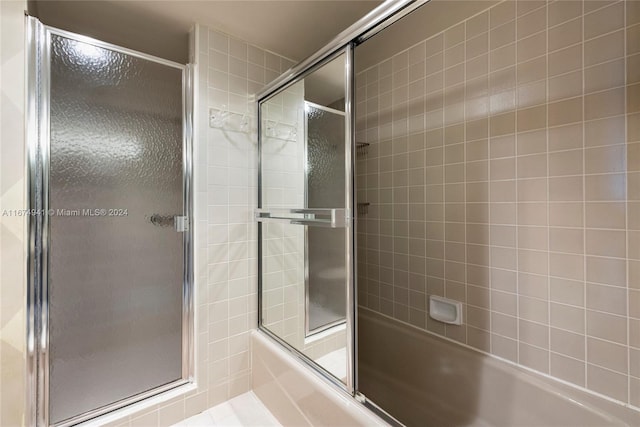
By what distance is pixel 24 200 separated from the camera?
1058mm

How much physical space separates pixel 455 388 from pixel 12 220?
7.04ft

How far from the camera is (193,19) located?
4.71ft

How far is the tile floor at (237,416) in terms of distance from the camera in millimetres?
1402

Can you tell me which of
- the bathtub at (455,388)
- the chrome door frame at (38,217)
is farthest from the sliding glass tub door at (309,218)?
the chrome door frame at (38,217)

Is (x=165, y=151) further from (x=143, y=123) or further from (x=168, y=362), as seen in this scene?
(x=168, y=362)

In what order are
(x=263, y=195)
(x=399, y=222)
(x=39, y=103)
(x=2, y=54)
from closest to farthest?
(x=2, y=54) < (x=39, y=103) < (x=263, y=195) < (x=399, y=222)

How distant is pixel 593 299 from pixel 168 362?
2016 millimetres

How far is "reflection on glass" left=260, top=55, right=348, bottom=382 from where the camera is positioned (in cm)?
123

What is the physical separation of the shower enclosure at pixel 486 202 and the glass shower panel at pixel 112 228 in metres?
0.54

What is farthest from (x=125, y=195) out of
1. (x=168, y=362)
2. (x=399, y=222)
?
(x=399, y=222)

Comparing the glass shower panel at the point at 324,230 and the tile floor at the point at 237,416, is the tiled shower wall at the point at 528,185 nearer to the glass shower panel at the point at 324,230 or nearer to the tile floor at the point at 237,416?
the glass shower panel at the point at 324,230

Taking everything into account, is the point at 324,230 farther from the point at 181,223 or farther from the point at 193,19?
the point at 193,19

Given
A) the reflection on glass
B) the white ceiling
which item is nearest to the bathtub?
the reflection on glass

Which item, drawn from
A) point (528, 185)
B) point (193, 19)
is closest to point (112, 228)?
point (193, 19)
